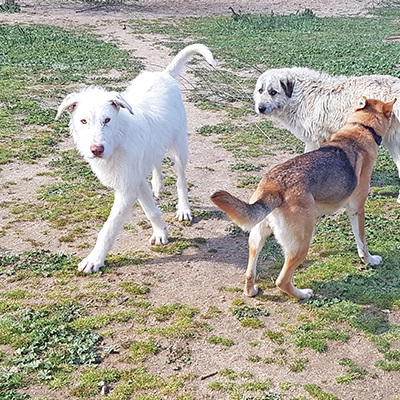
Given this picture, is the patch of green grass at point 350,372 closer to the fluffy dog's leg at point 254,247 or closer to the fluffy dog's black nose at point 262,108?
the fluffy dog's leg at point 254,247

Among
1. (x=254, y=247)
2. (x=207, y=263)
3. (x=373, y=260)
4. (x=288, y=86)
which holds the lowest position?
(x=207, y=263)

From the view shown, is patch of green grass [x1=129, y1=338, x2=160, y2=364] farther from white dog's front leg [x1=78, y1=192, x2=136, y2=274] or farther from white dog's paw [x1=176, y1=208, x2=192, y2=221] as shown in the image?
white dog's paw [x1=176, y1=208, x2=192, y2=221]

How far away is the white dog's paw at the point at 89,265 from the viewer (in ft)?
16.9

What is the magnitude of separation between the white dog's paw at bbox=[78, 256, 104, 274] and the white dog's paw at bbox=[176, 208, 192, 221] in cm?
135

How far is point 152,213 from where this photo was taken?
5.61 m

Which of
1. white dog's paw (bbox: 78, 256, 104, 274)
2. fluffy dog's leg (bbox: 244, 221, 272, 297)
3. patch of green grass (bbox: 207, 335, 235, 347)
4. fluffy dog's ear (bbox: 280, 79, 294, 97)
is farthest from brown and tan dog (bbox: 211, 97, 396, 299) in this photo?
fluffy dog's ear (bbox: 280, 79, 294, 97)

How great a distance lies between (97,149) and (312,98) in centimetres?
344

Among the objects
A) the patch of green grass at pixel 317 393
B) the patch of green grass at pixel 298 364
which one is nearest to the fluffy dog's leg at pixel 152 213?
the patch of green grass at pixel 298 364

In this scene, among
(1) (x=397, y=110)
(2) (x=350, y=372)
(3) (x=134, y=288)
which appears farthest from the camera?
(1) (x=397, y=110)

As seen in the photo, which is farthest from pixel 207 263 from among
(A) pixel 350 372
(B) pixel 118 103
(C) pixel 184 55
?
(C) pixel 184 55

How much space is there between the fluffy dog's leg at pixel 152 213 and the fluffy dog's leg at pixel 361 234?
5.80 ft

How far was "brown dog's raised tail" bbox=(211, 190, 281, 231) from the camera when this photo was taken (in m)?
3.90

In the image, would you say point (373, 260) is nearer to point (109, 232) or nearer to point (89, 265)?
point (109, 232)

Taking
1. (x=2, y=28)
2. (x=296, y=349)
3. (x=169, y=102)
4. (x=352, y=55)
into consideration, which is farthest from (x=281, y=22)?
(x=296, y=349)
